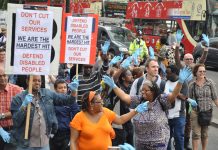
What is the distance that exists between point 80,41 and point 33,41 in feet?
5.36

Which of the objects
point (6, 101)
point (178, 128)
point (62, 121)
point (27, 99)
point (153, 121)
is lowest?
point (178, 128)

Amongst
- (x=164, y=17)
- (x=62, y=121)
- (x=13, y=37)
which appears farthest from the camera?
(x=164, y=17)

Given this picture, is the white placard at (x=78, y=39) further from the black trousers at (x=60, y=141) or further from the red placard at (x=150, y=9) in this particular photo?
the red placard at (x=150, y=9)

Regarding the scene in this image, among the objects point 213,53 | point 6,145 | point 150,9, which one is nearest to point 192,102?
point 6,145

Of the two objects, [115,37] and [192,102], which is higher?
[192,102]

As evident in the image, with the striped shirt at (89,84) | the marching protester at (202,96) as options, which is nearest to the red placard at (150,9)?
the marching protester at (202,96)

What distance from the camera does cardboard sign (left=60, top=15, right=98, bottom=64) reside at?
→ 21.8 ft

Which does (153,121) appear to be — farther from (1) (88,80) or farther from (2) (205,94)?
(2) (205,94)

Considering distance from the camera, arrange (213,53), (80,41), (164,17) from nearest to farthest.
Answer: (80,41) < (213,53) < (164,17)

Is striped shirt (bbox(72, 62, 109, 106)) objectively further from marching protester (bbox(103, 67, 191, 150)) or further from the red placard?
the red placard

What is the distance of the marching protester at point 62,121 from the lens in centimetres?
610

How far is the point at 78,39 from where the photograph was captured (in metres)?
6.68

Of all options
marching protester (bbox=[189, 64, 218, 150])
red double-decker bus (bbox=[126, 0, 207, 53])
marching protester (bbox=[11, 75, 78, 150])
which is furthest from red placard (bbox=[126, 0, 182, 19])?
marching protester (bbox=[11, 75, 78, 150])

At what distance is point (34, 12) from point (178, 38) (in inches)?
162
